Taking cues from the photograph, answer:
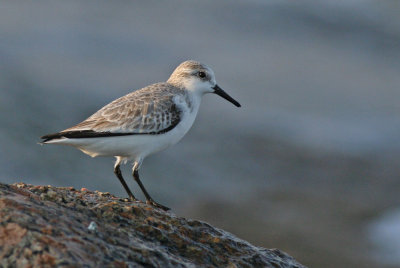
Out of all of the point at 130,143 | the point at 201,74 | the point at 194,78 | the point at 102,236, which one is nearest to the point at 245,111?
the point at 201,74

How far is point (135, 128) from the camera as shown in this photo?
818cm

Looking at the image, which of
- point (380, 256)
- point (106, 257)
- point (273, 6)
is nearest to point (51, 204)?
point (106, 257)

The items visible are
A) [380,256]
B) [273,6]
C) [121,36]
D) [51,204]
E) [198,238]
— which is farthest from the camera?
[273,6]

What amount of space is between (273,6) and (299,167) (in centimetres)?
1015

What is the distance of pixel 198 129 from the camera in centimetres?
1902

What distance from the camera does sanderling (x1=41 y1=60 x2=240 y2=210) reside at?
7941mm

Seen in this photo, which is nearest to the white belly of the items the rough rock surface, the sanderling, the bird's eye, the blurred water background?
the sanderling

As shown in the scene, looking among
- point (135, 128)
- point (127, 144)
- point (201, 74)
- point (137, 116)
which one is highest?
point (201, 74)

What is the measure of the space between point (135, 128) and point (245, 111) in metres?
11.6

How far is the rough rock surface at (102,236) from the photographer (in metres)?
4.44

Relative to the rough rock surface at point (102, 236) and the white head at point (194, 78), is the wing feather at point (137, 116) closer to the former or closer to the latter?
the white head at point (194, 78)

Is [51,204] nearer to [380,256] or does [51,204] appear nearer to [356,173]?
[380,256]

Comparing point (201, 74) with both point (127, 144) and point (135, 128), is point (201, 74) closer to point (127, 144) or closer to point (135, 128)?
point (135, 128)

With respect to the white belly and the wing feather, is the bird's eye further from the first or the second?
the white belly
